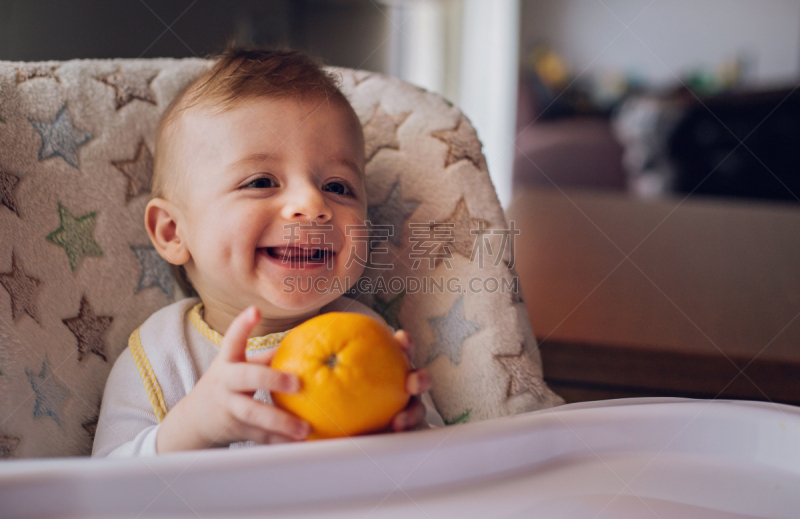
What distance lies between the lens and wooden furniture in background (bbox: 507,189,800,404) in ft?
2.53

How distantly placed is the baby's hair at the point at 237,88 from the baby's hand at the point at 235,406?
30 cm

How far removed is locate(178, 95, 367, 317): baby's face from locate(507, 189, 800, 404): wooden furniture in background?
38 centimetres

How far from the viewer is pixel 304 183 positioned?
2.07 feet

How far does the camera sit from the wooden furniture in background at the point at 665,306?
0.77m

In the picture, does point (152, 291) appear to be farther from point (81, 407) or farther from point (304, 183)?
point (304, 183)

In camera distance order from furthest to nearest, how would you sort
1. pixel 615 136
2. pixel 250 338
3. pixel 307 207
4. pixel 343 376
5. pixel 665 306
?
pixel 615 136 < pixel 665 306 < pixel 250 338 < pixel 307 207 < pixel 343 376

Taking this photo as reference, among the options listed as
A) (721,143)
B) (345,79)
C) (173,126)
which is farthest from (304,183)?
(721,143)

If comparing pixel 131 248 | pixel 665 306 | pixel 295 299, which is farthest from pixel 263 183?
pixel 665 306

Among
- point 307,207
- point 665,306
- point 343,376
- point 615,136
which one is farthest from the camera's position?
point 615,136

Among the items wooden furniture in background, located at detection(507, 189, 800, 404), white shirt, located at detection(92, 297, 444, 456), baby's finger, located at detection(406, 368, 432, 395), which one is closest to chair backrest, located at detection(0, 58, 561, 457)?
white shirt, located at detection(92, 297, 444, 456)

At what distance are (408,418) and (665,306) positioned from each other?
1.91 feet

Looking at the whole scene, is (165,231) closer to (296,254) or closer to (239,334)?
(296,254)

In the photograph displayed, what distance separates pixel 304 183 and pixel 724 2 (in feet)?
15.9

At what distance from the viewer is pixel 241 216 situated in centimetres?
61
